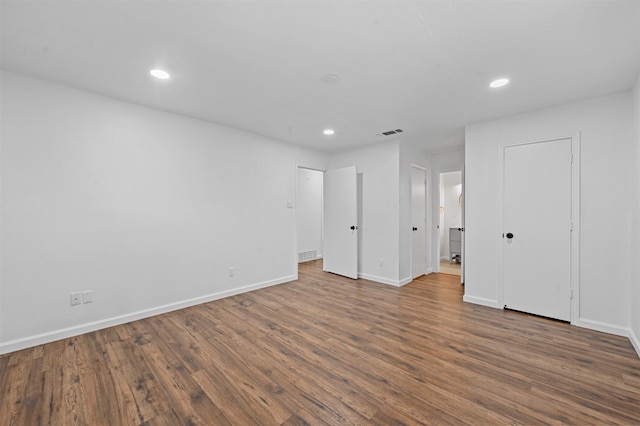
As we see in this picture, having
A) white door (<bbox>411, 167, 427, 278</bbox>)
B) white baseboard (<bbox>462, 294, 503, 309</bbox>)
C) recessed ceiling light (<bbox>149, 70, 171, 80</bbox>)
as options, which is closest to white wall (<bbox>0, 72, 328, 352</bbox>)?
recessed ceiling light (<bbox>149, 70, 171, 80</bbox>)

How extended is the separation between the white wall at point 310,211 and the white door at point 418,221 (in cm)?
267

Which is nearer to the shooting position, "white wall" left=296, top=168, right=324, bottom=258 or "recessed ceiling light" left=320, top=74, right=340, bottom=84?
"recessed ceiling light" left=320, top=74, right=340, bottom=84

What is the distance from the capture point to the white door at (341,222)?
491 centimetres

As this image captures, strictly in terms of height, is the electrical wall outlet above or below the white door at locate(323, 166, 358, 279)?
below

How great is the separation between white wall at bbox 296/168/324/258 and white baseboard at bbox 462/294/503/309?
12.9 feet

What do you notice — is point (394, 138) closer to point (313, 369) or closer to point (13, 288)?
point (313, 369)

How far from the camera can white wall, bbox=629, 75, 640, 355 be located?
2379 mm

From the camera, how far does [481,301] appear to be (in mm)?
3547

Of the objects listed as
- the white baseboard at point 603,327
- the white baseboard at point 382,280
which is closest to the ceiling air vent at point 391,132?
the white baseboard at point 382,280

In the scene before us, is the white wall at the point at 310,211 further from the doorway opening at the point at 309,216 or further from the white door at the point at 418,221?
the white door at the point at 418,221

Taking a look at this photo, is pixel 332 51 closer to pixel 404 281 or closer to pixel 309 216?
pixel 404 281

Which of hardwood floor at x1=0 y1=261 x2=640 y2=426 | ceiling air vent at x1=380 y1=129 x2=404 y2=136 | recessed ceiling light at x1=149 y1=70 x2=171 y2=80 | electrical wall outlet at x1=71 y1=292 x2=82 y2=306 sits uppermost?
recessed ceiling light at x1=149 y1=70 x2=171 y2=80

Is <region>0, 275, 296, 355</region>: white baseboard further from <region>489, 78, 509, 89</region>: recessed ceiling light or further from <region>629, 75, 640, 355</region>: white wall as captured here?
<region>629, 75, 640, 355</region>: white wall

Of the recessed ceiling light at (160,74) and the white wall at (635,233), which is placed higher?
the recessed ceiling light at (160,74)
